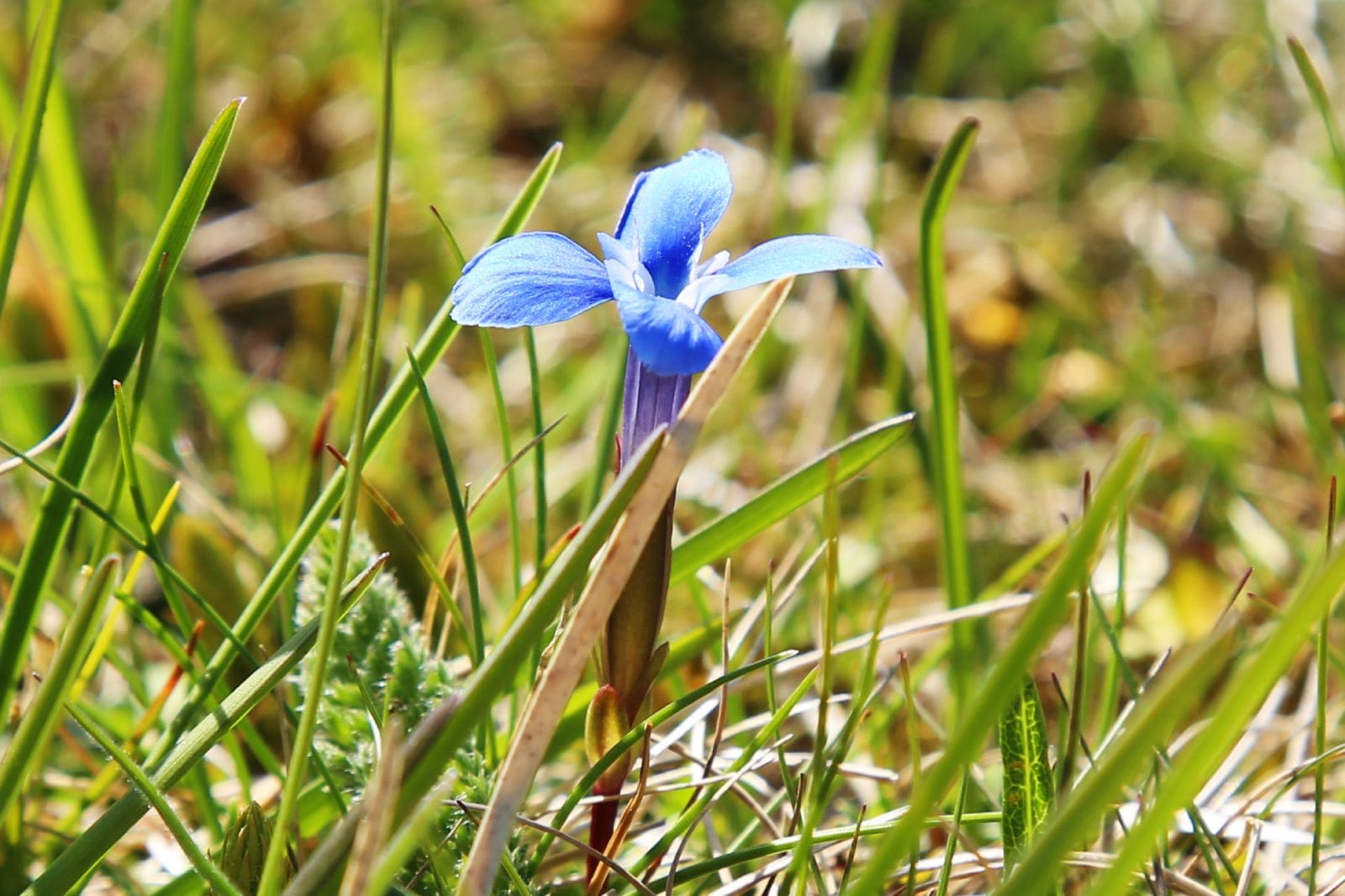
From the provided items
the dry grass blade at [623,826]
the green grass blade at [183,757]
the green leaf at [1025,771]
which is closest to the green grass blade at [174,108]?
the green grass blade at [183,757]

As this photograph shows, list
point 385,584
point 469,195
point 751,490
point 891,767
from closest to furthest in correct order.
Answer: point 385,584
point 891,767
point 751,490
point 469,195

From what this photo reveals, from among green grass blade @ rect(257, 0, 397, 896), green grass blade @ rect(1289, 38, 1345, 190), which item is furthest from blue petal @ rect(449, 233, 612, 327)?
green grass blade @ rect(1289, 38, 1345, 190)

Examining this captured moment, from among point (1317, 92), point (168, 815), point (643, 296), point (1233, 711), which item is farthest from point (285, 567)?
point (1317, 92)

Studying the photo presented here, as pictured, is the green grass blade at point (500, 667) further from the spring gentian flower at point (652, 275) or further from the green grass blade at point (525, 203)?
the green grass blade at point (525, 203)

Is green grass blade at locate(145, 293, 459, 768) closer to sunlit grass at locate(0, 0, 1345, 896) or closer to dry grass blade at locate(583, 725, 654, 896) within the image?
sunlit grass at locate(0, 0, 1345, 896)

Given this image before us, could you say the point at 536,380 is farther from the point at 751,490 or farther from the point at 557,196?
the point at 557,196

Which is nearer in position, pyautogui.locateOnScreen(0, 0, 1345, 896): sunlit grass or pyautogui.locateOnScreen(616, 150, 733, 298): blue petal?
pyautogui.locateOnScreen(0, 0, 1345, 896): sunlit grass

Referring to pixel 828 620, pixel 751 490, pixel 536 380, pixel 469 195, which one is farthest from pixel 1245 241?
pixel 828 620

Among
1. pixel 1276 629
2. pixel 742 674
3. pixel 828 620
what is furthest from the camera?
pixel 742 674
